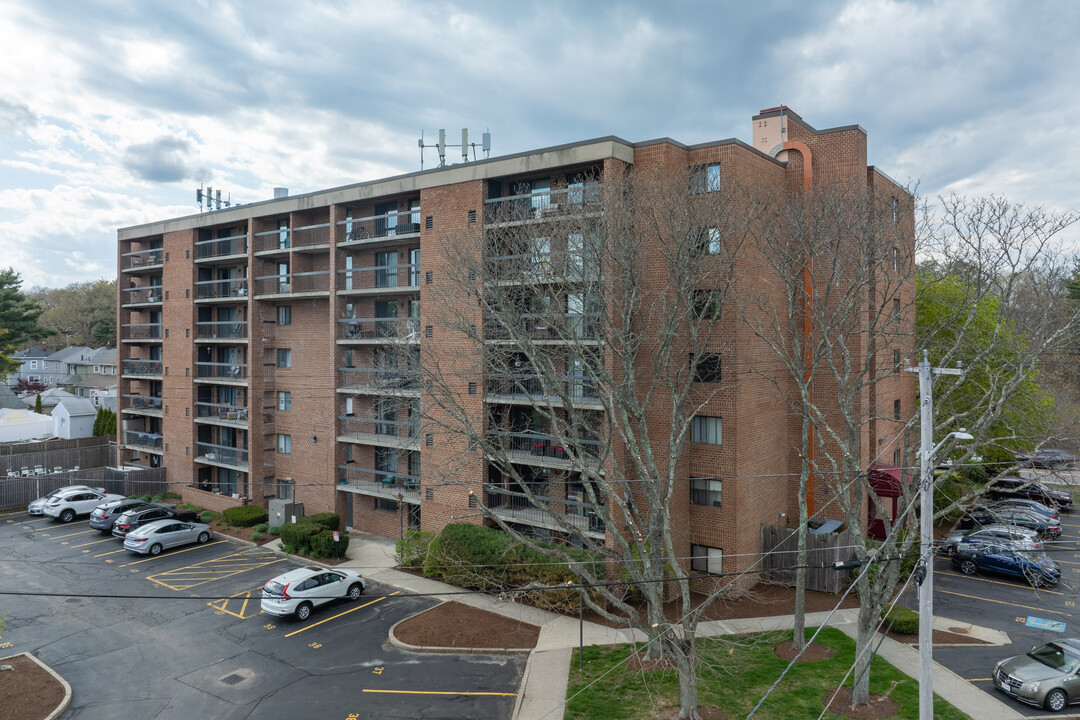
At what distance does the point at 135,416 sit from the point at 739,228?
39810 mm

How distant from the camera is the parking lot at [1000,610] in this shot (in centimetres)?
1684

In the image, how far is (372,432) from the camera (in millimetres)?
29234

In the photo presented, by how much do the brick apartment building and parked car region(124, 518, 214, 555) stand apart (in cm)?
203

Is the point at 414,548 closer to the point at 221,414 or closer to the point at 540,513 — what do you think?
the point at 540,513

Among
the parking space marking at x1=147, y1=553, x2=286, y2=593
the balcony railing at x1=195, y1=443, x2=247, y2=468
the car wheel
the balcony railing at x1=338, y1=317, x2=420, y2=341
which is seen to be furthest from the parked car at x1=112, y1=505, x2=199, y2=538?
the car wheel

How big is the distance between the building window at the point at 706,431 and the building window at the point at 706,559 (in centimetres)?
374

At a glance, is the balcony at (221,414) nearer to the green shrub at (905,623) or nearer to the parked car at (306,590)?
the parked car at (306,590)

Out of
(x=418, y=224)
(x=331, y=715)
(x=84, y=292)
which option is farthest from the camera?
(x=84, y=292)

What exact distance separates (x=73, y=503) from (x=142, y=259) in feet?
52.9

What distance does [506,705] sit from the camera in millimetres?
15078

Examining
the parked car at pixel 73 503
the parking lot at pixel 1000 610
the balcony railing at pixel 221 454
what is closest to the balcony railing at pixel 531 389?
the parking lot at pixel 1000 610

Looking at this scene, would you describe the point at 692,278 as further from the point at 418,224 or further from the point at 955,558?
the point at 955,558

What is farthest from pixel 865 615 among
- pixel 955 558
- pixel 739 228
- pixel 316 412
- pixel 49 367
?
pixel 49 367

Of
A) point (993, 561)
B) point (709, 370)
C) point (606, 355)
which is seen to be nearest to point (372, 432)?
point (606, 355)
